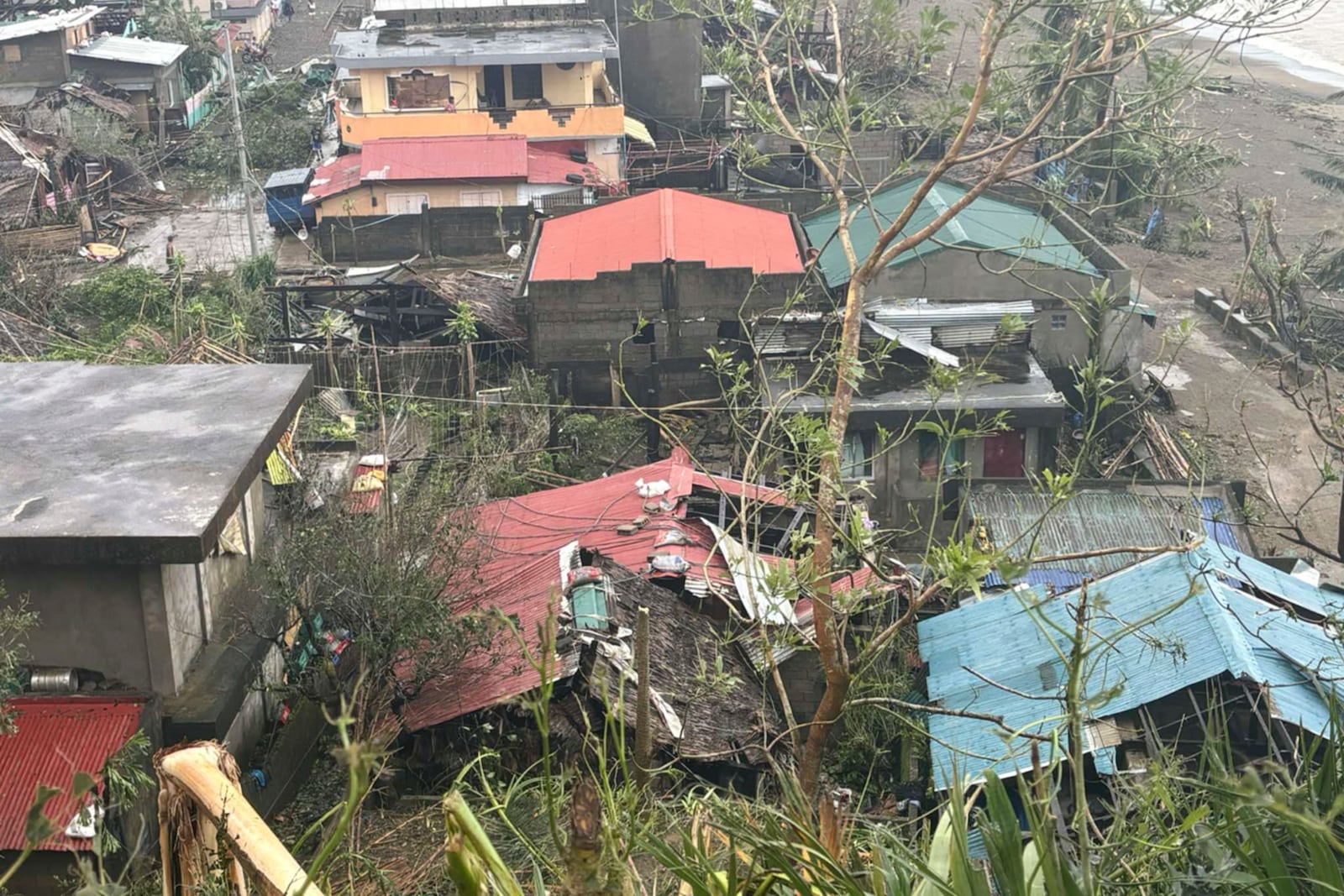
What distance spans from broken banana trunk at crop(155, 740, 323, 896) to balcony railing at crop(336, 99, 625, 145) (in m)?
30.8

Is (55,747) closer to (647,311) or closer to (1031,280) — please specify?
(647,311)

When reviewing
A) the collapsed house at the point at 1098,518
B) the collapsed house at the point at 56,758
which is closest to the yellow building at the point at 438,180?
the collapsed house at the point at 1098,518

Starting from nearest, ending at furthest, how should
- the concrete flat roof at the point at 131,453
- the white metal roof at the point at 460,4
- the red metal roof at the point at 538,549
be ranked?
the concrete flat roof at the point at 131,453, the red metal roof at the point at 538,549, the white metal roof at the point at 460,4

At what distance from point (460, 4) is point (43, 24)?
41.3 feet

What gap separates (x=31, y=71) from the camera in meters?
37.0

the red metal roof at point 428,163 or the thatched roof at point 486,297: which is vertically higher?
the red metal roof at point 428,163

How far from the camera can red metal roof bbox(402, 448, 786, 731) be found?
10633mm

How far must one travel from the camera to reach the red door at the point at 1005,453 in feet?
58.7

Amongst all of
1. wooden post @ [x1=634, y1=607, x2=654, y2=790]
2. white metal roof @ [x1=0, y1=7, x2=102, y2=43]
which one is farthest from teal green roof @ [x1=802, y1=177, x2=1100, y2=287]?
white metal roof @ [x1=0, y1=7, x2=102, y2=43]

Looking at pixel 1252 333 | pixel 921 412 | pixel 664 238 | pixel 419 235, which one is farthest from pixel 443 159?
pixel 1252 333

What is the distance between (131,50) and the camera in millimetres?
39156

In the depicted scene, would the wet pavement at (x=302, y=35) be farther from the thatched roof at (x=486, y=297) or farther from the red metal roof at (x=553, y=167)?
the thatched roof at (x=486, y=297)

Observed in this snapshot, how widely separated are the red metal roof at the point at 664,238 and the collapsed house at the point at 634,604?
708cm

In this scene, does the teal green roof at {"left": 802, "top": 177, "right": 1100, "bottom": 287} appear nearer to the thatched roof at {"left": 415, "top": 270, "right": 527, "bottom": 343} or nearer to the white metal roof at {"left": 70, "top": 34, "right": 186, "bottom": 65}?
the thatched roof at {"left": 415, "top": 270, "right": 527, "bottom": 343}
